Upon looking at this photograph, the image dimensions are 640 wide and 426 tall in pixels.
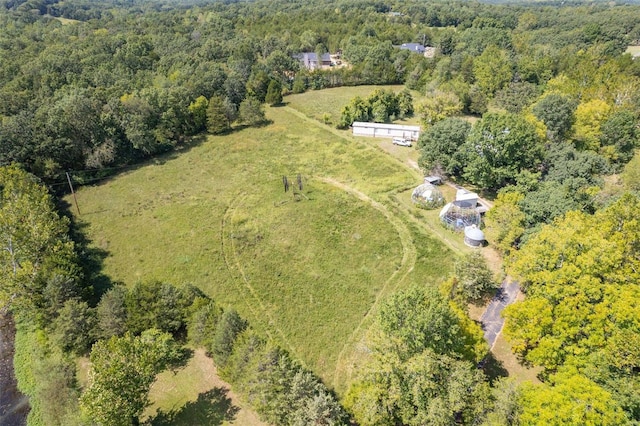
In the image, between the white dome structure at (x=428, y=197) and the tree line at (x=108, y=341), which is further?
the white dome structure at (x=428, y=197)

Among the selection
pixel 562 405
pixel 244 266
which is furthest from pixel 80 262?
pixel 562 405

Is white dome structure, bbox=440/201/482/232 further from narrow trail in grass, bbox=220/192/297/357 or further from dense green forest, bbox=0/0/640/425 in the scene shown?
narrow trail in grass, bbox=220/192/297/357

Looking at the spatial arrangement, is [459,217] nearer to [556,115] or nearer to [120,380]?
[556,115]

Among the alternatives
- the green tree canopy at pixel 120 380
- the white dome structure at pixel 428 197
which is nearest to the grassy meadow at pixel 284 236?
the white dome structure at pixel 428 197

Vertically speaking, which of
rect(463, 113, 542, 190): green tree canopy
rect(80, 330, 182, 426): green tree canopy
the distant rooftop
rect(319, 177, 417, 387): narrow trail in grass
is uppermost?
rect(463, 113, 542, 190): green tree canopy

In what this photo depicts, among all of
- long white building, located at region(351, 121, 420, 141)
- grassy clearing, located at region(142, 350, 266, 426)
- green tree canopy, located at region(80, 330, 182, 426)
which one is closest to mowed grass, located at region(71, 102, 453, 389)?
grassy clearing, located at region(142, 350, 266, 426)

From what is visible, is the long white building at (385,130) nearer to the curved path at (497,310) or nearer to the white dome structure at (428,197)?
the white dome structure at (428,197)

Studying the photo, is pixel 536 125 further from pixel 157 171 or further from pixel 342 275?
pixel 157 171
